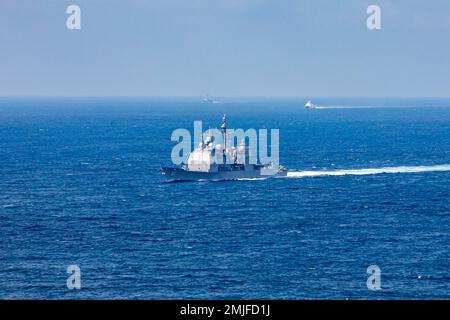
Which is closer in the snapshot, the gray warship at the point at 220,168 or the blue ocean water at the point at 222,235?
the blue ocean water at the point at 222,235

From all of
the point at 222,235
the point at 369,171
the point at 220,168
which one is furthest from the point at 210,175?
the point at 222,235

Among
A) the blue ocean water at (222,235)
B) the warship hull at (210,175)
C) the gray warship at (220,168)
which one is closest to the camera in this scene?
the blue ocean water at (222,235)

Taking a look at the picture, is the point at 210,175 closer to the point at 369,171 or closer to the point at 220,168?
the point at 220,168

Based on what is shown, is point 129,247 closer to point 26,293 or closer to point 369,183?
point 26,293

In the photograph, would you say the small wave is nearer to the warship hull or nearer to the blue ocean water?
the blue ocean water

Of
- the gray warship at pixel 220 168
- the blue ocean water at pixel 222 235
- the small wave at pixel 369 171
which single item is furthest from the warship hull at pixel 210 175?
the small wave at pixel 369 171

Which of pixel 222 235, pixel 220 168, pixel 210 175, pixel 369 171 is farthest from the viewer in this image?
pixel 369 171

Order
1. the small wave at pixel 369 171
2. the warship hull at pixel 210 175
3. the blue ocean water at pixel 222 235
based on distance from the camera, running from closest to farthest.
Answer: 1. the blue ocean water at pixel 222 235
2. the warship hull at pixel 210 175
3. the small wave at pixel 369 171

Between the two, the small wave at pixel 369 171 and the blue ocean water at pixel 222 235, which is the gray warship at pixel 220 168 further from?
the small wave at pixel 369 171
